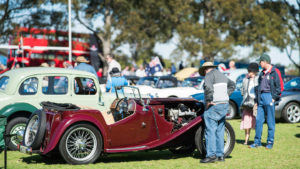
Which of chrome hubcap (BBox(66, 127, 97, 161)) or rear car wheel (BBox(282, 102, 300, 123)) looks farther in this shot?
rear car wheel (BBox(282, 102, 300, 123))

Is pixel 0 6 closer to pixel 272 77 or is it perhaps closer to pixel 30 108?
pixel 30 108

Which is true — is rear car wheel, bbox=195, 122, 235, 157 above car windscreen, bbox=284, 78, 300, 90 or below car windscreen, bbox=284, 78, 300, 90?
below

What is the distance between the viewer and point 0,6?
30250 mm

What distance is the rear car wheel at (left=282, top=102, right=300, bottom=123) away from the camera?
48.5 feet

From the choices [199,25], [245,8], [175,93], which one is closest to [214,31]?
[199,25]

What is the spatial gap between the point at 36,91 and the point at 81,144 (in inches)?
118

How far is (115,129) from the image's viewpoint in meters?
7.73

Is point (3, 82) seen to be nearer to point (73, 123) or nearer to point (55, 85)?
point (55, 85)

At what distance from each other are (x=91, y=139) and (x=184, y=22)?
34777 mm

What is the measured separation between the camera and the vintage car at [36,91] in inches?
369

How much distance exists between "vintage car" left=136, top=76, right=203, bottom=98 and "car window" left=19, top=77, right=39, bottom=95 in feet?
22.7

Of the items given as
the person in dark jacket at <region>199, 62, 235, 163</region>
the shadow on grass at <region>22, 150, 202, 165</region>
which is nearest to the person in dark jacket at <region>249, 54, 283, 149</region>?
the shadow on grass at <region>22, 150, 202, 165</region>

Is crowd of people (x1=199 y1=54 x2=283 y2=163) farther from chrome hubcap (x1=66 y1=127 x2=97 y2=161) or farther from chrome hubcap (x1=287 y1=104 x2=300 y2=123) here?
chrome hubcap (x1=287 y1=104 x2=300 y2=123)

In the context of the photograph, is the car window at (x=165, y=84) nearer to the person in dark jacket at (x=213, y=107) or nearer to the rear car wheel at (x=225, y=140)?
the rear car wheel at (x=225, y=140)
